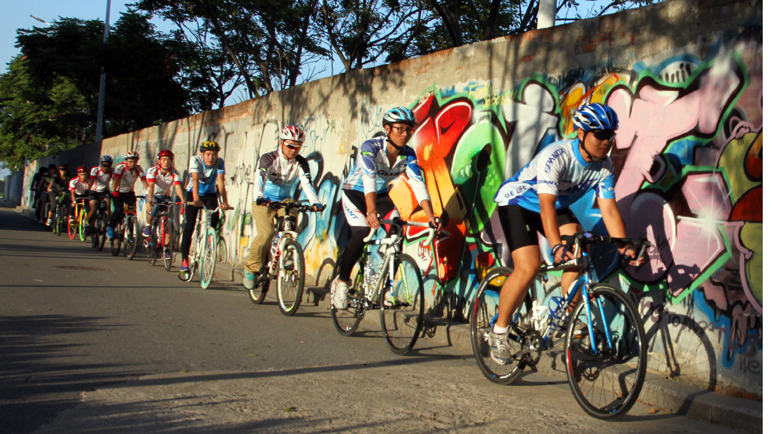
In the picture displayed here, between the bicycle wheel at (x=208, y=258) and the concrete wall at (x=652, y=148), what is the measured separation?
2886mm

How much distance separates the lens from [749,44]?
14.8 feet

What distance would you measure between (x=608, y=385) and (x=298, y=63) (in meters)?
22.3

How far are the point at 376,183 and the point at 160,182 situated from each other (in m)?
6.26

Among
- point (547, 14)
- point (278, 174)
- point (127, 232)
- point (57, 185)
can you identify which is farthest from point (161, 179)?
point (57, 185)

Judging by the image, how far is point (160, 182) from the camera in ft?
37.7

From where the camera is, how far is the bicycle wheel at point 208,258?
9.26m

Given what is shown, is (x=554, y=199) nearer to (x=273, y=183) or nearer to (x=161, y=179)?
(x=273, y=183)

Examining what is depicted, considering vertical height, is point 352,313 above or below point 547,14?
below

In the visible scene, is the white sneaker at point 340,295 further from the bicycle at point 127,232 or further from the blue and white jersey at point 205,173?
the bicycle at point 127,232

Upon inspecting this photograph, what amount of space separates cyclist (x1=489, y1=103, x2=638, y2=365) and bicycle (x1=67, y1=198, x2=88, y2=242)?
13.2 metres

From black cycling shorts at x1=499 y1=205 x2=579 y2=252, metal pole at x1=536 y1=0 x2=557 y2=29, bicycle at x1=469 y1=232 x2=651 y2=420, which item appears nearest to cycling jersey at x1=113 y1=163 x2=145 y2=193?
metal pole at x1=536 y1=0 x2=557 y2=29

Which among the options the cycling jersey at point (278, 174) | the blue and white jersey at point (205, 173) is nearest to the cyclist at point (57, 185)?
the blue and white jersey at point (205, 173)

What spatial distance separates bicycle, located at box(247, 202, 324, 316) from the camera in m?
7.45

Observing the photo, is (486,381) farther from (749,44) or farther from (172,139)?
(172,139)
